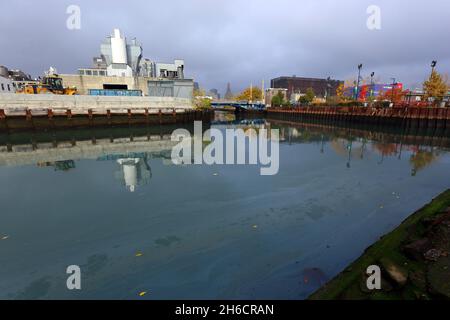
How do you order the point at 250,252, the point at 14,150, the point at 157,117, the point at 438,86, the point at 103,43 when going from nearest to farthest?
the point at 250,252 < the point at 14,150 < the point at 157,117 < the point at 438,86 < the point at 103,43

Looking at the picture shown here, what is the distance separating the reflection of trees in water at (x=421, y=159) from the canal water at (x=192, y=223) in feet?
0.93

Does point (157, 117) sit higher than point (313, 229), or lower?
higher

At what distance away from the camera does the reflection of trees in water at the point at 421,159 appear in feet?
53.2

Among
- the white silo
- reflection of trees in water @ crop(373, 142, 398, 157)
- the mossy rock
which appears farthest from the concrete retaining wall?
the mossy rock

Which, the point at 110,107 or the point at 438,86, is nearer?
the point at 110,107

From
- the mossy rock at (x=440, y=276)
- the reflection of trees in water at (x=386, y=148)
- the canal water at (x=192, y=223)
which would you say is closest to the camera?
the mossy rock at (x=440, y=276)

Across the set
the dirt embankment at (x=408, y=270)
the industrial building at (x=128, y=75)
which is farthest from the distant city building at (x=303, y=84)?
the dirt embankment at (x=408, y=270)

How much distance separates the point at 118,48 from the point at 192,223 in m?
71.4

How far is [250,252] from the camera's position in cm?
682

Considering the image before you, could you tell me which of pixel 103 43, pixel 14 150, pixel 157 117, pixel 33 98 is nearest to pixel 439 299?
pixel 14 150

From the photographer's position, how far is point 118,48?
66.4 m

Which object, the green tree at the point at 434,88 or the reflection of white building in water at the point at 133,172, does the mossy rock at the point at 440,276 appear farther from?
the green tree at the point at 434,88

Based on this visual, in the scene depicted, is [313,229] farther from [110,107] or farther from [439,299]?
[110,107]
